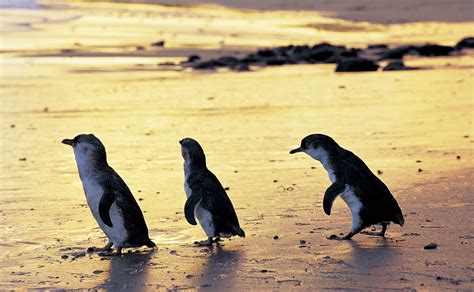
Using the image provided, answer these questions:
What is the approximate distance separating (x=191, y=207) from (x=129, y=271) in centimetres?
77

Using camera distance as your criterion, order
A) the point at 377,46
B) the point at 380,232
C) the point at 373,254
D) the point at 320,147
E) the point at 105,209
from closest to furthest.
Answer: the point at 373,254 < the point at 105,209 < the point at 380,232 < the point at 320,147 < the point at 377,46

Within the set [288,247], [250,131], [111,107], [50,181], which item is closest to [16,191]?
[50,181]

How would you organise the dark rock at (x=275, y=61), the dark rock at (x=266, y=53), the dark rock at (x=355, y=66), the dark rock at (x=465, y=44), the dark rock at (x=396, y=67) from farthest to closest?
the dark rock at (x=465, y=44), the dark rock at (x=266, y=53), the dark rock at (x=275, y=61), the dark rock at (x=396, y=67), the dark rock at (x=355, y=66)

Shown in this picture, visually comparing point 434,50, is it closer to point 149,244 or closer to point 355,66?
point 355,66

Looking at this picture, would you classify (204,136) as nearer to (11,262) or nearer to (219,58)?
(11,262)

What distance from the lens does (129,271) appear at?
7.13m

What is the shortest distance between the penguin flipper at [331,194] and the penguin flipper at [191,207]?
2.70 feet

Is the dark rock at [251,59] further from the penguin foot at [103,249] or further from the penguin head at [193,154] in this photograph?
the penguin foot at [103,249]

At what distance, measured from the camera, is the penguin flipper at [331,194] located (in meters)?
7.86

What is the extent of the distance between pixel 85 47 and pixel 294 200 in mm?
17617

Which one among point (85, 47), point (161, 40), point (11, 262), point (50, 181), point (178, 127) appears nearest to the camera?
point (11, 262)

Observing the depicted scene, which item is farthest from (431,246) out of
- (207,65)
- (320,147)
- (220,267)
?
(207,65)

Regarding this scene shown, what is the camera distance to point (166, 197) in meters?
9.66

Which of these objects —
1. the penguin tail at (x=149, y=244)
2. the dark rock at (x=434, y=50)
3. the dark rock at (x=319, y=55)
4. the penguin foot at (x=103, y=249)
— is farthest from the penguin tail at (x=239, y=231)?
the dark rock at (x=434, y=50)
